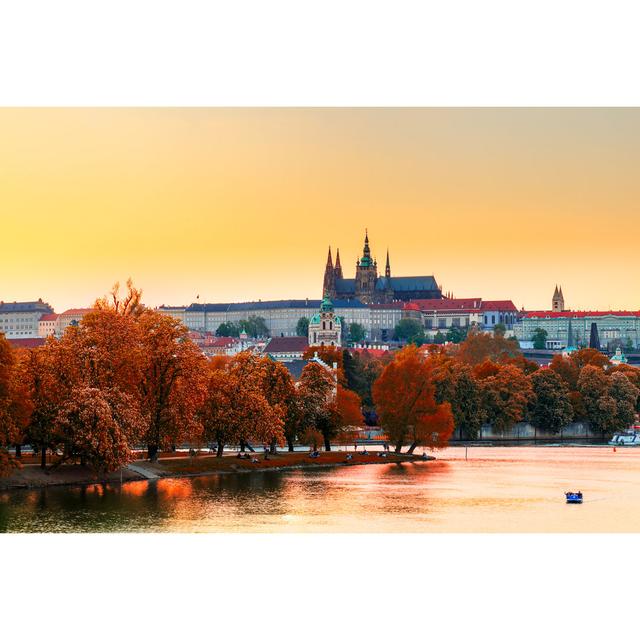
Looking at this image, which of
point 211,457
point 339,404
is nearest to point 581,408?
point 339,404

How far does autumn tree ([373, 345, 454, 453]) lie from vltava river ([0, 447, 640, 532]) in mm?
6921

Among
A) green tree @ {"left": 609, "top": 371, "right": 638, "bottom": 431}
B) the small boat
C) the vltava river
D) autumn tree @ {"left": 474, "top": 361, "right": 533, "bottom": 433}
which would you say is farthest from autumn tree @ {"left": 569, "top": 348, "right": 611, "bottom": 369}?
the small boat

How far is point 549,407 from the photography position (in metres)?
82.1

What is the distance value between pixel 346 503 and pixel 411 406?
2147cm

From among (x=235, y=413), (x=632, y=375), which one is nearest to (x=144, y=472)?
(x=235, y=413)

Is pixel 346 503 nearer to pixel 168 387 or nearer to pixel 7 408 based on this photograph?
pixel 168 387

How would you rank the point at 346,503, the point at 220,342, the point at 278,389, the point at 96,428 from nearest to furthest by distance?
1. the point at 346,503
2. the point at 96,428
3. the point at 278,389
4. the point at 220,342

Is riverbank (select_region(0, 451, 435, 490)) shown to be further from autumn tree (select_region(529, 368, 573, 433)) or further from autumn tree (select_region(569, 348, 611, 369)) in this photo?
autumn tree (select_region(569, 348, 611, 369))

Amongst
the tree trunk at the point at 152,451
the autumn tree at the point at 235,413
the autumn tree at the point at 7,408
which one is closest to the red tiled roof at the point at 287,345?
the autumn tree at the point at 235,413

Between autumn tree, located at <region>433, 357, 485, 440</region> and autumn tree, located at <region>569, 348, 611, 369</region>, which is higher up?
autumn tree, located at <region>569, 348, 611, 369</region>

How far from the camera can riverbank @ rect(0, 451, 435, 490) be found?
46250 mm

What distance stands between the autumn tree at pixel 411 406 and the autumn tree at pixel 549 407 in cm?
1801
